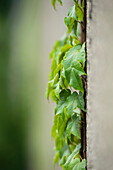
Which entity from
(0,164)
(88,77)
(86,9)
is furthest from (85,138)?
(0,164)

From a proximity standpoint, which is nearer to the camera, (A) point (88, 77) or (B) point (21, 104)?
(A) point (88, 77)

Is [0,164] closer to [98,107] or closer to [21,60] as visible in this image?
[21,60]

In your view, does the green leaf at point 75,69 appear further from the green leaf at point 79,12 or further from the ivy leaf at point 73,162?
the ivy leaf at point 73,162

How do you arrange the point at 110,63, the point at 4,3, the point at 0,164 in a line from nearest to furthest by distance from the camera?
the point at 110,63, the point at 0,164, the point at 4,3

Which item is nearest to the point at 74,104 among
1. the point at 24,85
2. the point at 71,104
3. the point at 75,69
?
the point at 71,104

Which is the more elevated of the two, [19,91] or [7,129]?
[19,91]

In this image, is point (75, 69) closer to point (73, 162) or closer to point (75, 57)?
point (75, 57)
